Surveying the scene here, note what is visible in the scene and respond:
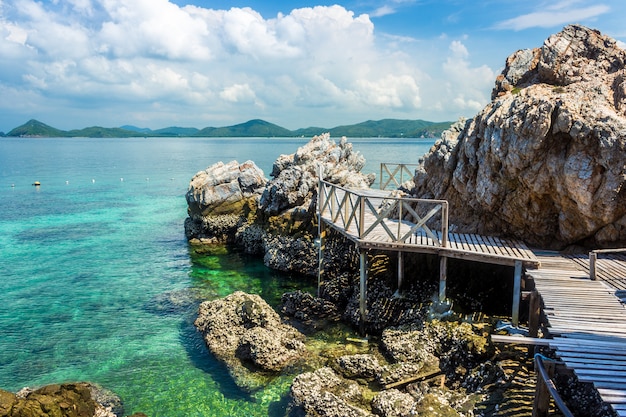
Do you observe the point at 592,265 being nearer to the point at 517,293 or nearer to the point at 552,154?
the point at 517,293

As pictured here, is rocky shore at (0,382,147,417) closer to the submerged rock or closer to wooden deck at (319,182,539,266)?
the submerged rock

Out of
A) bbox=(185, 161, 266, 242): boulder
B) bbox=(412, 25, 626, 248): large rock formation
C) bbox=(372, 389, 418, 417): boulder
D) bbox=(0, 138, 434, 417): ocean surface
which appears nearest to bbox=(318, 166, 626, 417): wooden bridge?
bbox=(412, 25, 626, 248): large rock formation

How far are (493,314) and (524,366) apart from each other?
3253mm

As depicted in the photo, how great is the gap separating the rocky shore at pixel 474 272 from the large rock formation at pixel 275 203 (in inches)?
138

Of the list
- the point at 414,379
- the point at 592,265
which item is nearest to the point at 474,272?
the point at 592,265

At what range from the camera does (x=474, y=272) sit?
17.0 metres

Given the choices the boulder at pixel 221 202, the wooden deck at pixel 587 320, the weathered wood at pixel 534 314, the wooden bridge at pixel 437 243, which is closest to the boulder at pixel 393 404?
the weathered wood at pixel 534 314

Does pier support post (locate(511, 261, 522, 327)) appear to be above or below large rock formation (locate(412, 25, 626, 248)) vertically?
below

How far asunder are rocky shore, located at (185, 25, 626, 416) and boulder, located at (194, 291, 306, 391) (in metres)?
0.05

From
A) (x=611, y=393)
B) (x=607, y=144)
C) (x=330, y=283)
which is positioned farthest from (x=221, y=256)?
(x=611, y=393)

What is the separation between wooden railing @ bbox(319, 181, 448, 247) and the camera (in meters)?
15.1

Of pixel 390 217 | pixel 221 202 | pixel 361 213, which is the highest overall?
pixel 361 213

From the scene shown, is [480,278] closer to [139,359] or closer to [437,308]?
[437,308]

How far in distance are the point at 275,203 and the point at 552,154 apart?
618 inches
